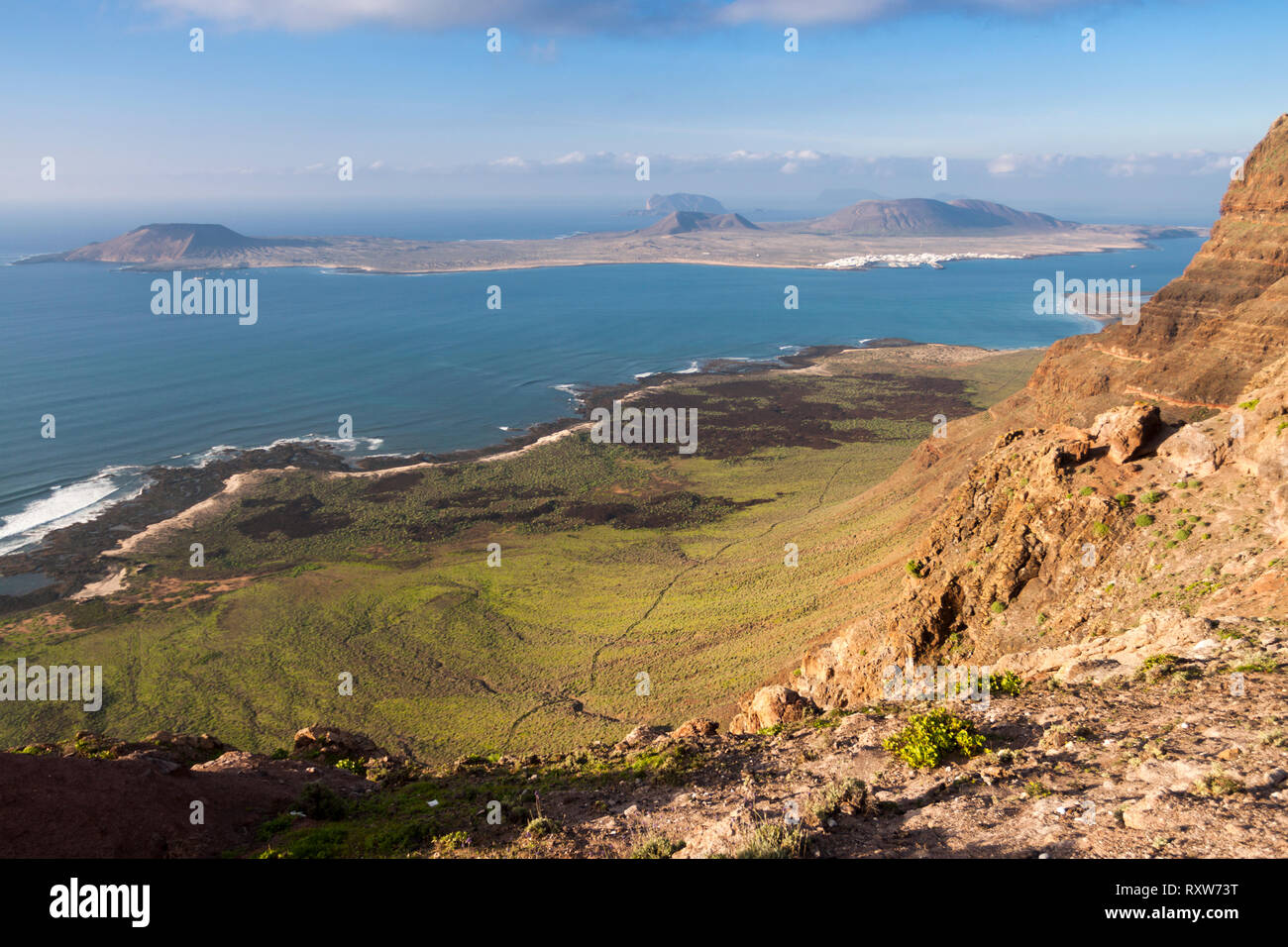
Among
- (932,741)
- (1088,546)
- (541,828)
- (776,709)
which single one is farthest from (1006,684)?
(541,828)

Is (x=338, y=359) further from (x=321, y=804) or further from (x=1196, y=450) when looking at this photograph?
(x=1196, y=450)

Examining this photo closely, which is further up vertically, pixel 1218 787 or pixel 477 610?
pixel 1218 787

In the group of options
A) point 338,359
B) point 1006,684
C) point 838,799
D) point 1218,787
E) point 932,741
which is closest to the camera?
point 1218,787

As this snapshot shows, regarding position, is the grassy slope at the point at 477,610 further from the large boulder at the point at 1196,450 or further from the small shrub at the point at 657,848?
the small shrub at the point at 657,848

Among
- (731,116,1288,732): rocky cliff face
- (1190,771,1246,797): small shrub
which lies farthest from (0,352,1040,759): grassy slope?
(1190,771,1246,797): small shrub

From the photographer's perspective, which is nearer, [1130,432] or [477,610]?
[1130,432]

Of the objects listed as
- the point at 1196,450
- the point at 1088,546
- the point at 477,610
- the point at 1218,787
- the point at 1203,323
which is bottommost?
the point at 477,610
